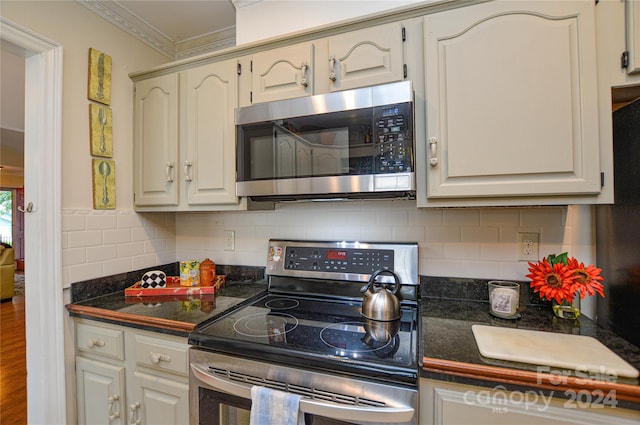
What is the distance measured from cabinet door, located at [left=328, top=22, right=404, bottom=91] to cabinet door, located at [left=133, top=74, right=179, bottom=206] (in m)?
0.92

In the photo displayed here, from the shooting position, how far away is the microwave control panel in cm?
112

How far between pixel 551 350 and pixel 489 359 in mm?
205

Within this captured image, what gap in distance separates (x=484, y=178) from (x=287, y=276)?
1051 millimetres

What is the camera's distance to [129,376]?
1326 millimetres

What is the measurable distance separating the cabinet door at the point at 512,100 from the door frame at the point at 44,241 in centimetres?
170

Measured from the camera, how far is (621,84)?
962 millimetres

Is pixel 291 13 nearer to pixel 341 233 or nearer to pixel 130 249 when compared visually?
pixel 341 233

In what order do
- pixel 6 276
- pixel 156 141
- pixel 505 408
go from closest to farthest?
pixel 505 408 < pixel 156 141 < pixel 6 276

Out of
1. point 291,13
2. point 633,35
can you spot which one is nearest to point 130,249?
point 291,13

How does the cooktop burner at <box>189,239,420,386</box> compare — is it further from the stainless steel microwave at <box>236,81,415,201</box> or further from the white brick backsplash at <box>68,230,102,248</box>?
the white brick backsplash at <box>68,230,102,248</box>

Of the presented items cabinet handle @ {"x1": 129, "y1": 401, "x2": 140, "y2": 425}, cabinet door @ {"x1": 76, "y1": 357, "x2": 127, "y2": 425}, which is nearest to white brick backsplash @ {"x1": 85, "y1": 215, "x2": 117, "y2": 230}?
cabinet door @ {"x1": 76, "y1": 357, "x2": 127, "y2": 425}

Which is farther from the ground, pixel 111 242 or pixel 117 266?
pixel 111 242

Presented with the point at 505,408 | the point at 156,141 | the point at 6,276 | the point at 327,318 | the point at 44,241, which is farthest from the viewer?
the point at 6,276

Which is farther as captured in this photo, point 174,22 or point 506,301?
point 174,22
